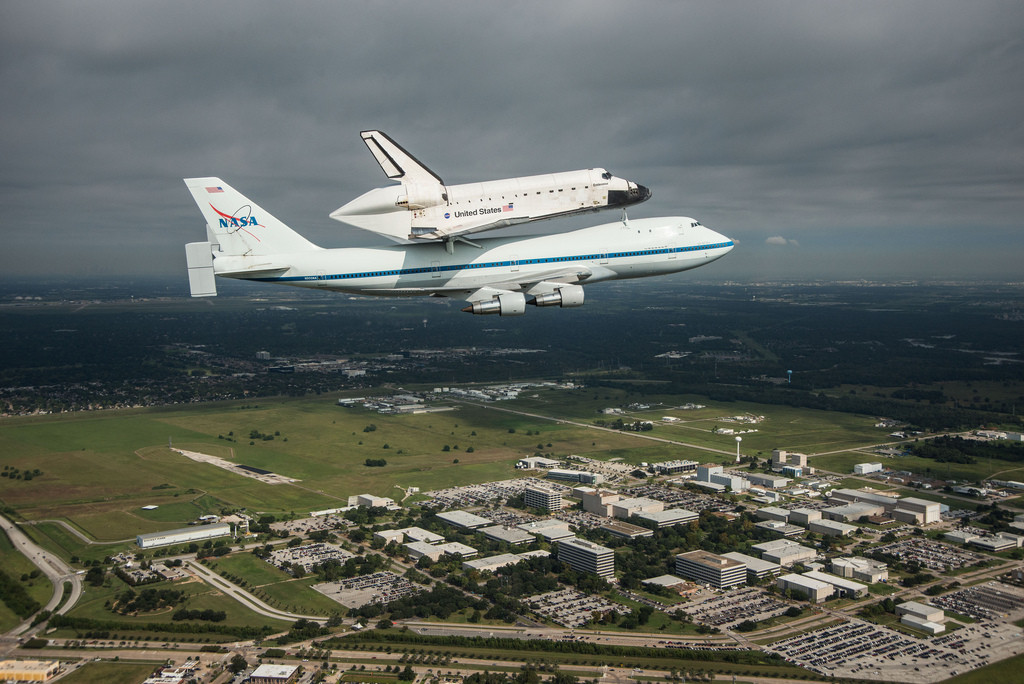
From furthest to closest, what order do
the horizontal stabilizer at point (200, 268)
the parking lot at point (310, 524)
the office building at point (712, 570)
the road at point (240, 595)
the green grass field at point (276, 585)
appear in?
the parking lot at point (310, 524), the office building at point (712, 570), the green grass field at point (276, 585), the road at point (240, 595), the horizontal stabilizer at point (200, 268)

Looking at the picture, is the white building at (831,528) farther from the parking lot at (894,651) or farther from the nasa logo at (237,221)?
the nasa logo at (237,221)

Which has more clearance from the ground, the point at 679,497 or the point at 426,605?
the point at 679,497

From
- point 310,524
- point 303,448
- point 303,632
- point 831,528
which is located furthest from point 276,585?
point 831,528

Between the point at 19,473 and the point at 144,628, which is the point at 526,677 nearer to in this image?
the point at 144,628

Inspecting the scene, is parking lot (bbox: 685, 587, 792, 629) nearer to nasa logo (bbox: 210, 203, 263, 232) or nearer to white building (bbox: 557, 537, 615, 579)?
white building (bbox: 557, 537, 615, 579)

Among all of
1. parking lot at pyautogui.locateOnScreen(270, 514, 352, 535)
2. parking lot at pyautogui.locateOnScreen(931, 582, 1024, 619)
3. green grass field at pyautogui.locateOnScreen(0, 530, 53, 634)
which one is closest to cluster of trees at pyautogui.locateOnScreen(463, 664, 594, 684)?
parking lot at pyautogui.locateOnScreen(270, 514, 352, 535)

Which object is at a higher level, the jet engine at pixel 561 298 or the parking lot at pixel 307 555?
the jet engine at pixel 561 298

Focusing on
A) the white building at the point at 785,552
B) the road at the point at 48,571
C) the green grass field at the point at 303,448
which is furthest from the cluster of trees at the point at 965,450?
the road at the point at 48,571
